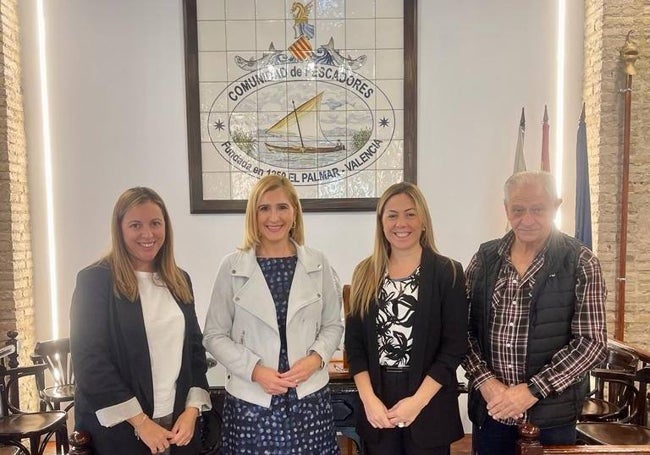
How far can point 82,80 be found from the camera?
11.6ft

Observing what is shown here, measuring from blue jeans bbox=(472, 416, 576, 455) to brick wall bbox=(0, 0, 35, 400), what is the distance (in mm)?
3021

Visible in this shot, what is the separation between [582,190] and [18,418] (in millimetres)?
3573

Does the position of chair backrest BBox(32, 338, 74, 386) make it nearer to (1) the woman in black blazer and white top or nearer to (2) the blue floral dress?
(1) the woman in black blazer and white top

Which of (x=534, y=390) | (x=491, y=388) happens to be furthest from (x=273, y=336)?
(x=534, y=390)

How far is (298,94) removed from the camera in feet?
11.5

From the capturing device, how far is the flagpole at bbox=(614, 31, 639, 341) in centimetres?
315

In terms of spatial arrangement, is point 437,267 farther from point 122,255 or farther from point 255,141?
point 255,141

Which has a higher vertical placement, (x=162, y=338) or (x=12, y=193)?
(x=12, y=193)

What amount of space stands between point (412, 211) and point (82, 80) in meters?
2.83

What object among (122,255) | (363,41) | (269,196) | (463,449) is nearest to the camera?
(122,255)

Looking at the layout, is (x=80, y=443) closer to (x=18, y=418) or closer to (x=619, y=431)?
(x=18, y=418)

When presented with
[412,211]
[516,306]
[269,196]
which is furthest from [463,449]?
[269,196]

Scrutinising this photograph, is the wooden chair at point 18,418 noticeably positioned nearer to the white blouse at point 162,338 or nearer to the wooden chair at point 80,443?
the wooden chair at point 80,443

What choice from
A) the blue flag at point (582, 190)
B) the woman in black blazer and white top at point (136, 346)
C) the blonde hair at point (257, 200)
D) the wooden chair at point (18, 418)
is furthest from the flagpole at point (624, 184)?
the wooden chair at point (18, 418)
